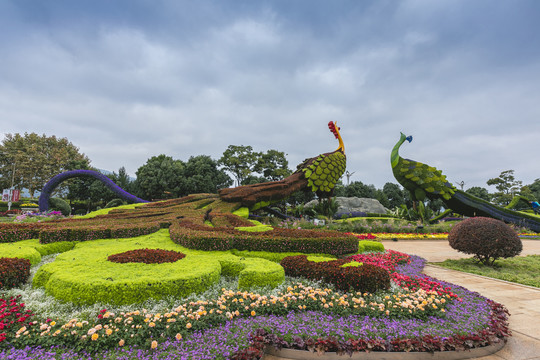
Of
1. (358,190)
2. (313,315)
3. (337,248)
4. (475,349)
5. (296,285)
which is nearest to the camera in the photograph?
(475,349)

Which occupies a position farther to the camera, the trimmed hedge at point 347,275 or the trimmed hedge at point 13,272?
the trimmed hedge at point 347,275

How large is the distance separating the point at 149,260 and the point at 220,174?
31288 millimetres

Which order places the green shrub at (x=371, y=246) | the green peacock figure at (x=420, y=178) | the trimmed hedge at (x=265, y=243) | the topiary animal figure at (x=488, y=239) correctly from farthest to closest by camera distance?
the green peacock figure at (x=420, y=178) < the green shrub at (x=371, y=246) < the topiary animal figure at (x=488, y=239) < the trimmed hedge at (x=265, y=243)

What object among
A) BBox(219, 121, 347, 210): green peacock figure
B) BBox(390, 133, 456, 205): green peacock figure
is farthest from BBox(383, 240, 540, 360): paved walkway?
BBox(390, 133, 456, 205): green peacock figure

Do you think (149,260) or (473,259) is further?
(473,259)

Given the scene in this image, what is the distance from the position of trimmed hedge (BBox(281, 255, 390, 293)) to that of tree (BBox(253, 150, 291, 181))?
30.8m

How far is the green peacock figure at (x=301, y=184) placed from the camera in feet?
46.9

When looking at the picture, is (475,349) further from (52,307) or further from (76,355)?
(52,307)

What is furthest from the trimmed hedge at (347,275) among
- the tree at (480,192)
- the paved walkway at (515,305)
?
the tree at (480,192)

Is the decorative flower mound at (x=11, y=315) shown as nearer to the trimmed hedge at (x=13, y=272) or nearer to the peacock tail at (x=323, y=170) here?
the trimmed hedge at (x=13, y=272)

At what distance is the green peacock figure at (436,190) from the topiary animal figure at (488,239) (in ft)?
36.6

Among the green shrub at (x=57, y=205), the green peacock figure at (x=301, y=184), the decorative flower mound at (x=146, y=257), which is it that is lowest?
the decorative flower mound at (x=146, y=257)

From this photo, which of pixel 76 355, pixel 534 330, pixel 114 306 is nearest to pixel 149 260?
pixel 114 306

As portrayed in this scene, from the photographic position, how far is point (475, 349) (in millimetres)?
3025
